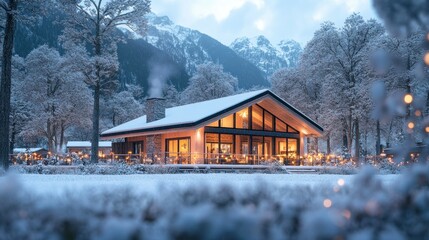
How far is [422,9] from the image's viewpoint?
3.44 m

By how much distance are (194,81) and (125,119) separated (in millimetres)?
13384

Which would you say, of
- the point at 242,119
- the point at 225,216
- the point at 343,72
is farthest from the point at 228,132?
the point at 225,216

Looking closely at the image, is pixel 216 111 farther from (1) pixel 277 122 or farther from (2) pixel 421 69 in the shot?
(2) pixel 421 69

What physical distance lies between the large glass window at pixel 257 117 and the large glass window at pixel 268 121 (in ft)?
1.18

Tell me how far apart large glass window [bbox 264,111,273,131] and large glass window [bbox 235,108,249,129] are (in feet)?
4.67

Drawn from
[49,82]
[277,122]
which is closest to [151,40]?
[49,82]

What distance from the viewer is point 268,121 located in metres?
28.8

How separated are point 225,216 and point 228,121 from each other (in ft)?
84.4

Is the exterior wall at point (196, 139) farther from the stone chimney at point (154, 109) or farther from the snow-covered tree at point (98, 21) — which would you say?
the snow-covered tree at point (98, 21)

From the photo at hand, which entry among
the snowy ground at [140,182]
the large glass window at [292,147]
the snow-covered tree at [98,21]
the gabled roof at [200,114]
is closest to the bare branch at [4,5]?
the snowy ground at [140,182]

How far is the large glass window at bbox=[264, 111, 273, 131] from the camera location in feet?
94.0

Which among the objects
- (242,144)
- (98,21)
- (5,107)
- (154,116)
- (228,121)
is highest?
(98,21)

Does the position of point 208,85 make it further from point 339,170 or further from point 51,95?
point 339,170

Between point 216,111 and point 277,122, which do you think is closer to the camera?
point 216,111
